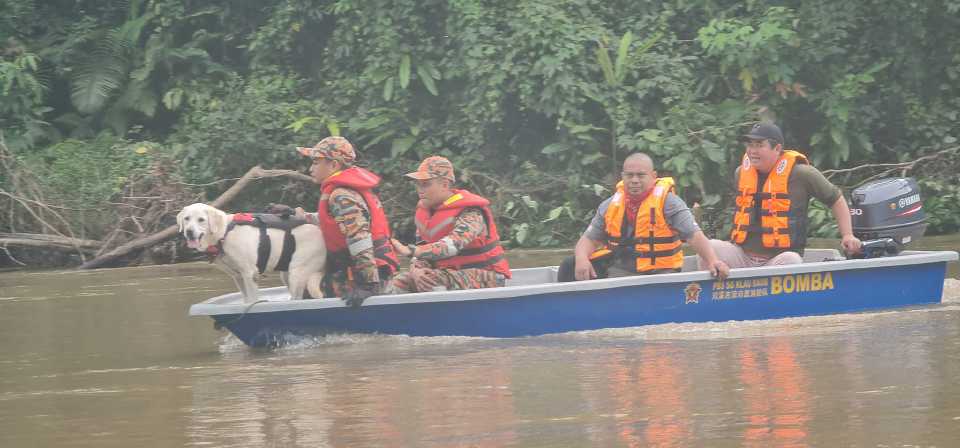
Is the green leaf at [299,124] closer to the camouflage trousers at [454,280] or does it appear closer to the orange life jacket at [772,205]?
the camouflage trousers at [454,280]

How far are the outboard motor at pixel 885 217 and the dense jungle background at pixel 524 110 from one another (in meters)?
4.85

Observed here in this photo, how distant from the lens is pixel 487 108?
1532cm

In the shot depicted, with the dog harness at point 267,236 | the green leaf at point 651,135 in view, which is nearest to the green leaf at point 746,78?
the green leaf at point 651,135

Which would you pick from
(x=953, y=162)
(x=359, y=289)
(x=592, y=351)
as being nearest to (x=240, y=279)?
(x=359, y=289)

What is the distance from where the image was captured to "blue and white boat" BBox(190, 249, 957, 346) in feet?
26.9

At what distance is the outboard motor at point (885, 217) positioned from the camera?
9.16 metres

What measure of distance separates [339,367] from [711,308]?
8.02 feet

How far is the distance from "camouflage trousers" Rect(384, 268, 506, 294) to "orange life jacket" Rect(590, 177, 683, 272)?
0.81 m

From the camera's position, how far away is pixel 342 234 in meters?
8.28

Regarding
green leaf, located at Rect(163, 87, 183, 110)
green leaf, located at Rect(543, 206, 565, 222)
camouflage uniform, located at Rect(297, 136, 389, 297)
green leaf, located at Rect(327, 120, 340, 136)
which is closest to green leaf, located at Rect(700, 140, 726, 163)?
green leaf, located at Rect(543, 206, 565, 222)

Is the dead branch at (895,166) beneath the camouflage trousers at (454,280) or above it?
above

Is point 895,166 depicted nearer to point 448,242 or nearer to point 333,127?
point 333,127

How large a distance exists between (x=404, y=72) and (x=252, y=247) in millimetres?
7549

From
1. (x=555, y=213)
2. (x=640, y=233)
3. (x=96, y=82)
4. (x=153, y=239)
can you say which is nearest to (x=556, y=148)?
(x=555, y=213)
